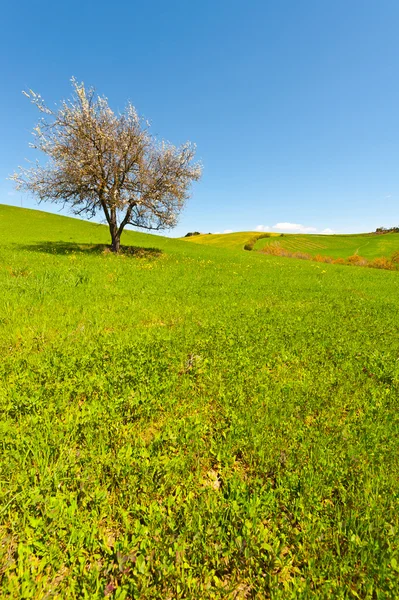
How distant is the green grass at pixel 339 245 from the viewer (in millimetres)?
76938

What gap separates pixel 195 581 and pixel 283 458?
1.65 metres

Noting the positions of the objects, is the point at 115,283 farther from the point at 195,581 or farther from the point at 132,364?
the point at 195,581

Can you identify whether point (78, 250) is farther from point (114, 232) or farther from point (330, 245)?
point (330, 245)

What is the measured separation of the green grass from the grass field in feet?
255

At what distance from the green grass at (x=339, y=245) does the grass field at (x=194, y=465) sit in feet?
255

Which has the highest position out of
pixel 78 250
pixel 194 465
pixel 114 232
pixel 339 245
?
pixel 339 245

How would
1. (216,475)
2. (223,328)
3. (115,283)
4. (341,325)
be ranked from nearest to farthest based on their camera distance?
(216,475)
(223,328)
(341,325)
(115,283)

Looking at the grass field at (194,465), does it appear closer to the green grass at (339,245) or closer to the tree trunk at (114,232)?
the tree trunk at (114,232)

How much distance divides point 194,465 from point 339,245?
99.7m

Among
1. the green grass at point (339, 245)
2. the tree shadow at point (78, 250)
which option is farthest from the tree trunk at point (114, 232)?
the green grass at point (339, 245)

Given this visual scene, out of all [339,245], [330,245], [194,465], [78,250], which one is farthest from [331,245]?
[194,465]

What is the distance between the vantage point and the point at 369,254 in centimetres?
7412

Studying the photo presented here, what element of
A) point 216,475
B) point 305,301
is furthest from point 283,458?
point 305,301

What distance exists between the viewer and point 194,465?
3348 millimetres
